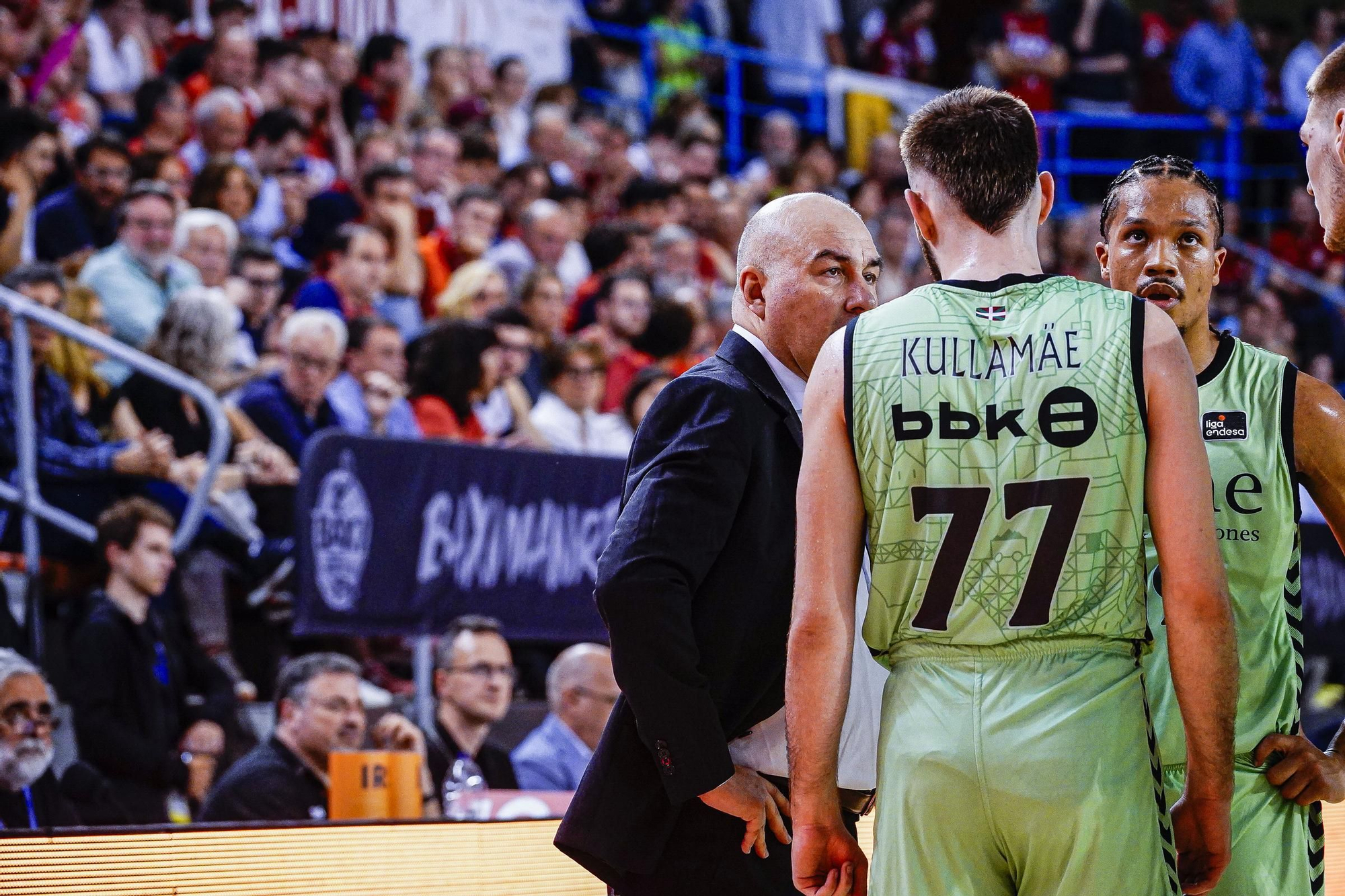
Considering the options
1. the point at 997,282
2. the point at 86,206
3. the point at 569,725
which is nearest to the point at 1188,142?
the point at 86,206

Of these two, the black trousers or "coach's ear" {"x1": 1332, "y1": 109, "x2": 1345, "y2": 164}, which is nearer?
the black trousers

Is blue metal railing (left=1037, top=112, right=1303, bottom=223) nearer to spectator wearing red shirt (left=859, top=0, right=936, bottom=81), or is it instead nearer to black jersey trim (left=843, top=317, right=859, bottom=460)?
spectator wearing red shirt (left=859, top=0, right=936, bottom=81)

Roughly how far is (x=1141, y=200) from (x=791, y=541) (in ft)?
3.46

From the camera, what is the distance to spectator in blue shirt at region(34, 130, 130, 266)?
7848 millimetres

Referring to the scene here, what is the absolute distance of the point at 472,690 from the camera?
21.5 ft

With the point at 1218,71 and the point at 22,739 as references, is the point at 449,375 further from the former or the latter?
the point at 1218,71

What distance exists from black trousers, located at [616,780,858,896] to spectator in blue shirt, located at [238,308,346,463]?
179 inches

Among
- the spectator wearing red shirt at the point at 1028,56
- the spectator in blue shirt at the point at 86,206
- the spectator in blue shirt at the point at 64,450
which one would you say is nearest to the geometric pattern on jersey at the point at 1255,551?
the spectator in blue shirt at the point at 64,450

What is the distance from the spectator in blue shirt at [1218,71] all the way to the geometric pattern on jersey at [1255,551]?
13819mm

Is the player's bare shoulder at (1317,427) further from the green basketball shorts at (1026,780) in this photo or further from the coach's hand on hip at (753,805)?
Result: the coach's hand on hip at (753,805)

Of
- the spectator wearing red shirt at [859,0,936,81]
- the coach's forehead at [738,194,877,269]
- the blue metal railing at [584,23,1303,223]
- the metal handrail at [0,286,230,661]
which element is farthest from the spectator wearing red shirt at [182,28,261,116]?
the spectator wearing red shirt at [859,0,936,81]

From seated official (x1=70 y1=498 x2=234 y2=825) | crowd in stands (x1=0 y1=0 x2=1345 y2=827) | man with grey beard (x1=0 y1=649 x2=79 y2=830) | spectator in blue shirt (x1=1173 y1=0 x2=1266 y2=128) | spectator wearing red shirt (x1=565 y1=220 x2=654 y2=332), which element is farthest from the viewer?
spectator in blue shirt (x1=1173 y1=0 x2=1266 y2=128)

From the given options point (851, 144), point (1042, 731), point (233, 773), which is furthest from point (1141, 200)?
point (851, 144)

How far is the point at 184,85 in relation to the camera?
9789mm
